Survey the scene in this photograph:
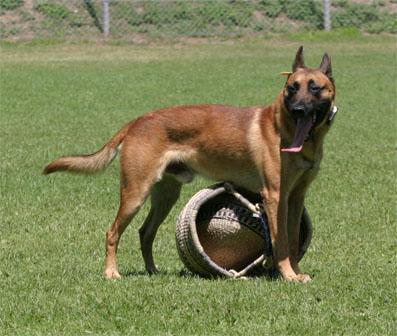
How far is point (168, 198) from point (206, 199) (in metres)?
0.58

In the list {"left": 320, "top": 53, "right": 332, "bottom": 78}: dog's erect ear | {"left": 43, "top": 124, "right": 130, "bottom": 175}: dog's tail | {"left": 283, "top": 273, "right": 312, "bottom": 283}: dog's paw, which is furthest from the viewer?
{"left": 43, "top": 124, "right": 130, "bottom": 175}: dog's tail

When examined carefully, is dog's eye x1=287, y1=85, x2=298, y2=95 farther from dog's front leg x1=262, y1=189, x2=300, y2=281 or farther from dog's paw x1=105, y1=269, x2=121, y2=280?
dog's paw x1=105, y1=269, x2=121, y2=280

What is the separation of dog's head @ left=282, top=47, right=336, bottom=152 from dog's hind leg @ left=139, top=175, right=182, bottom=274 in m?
1.18

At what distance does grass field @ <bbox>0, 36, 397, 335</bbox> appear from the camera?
6383 millimetres

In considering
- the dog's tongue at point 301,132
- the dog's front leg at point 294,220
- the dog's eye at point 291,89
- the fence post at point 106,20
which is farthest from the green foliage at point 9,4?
the dog's tongue at point 301,132

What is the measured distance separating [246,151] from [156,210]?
1005mm

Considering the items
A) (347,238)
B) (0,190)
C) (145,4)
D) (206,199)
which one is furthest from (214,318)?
→ (145,4)

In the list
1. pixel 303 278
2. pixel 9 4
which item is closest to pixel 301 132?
pixel 303 278

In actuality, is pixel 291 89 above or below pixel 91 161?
above

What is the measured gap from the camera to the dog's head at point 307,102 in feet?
24.3

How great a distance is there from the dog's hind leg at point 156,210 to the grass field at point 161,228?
195 millimetres

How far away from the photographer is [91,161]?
830cm

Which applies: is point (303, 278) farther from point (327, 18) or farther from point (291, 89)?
point (327, 18)

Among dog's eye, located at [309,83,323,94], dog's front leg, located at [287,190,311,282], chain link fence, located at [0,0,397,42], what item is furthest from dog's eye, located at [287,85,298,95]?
chain link fence, located at [0,0,397,42]
